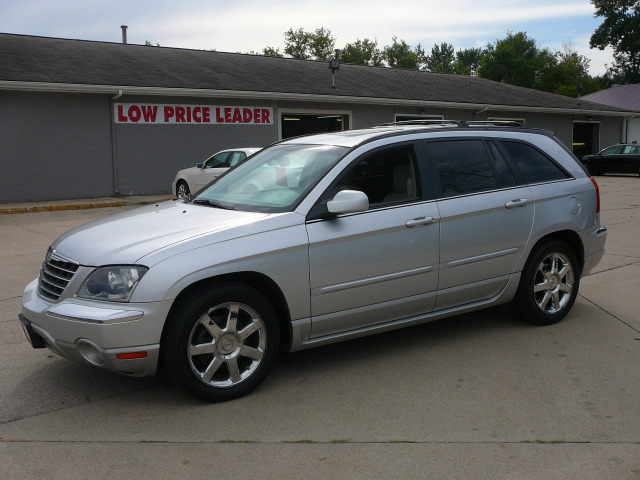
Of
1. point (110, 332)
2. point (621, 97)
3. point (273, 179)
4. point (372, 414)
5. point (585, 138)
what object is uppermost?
point (621, 97)

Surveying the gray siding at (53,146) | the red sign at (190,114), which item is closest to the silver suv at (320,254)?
the gray siding at (53,146)

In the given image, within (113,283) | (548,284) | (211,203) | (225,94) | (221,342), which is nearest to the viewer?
(113,283)

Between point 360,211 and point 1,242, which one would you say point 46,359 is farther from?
point 1,242

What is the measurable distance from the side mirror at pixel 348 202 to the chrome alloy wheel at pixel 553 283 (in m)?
2.01

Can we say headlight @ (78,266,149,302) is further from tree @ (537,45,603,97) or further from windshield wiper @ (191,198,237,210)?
tree @ (537,45,603,97)

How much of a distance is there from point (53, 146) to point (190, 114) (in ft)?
13.9

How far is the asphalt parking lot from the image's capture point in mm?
3447

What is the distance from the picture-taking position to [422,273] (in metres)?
4.97

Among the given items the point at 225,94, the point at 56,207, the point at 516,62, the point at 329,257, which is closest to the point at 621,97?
the point at 516,62

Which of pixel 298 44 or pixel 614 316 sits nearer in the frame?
pixel 614 316

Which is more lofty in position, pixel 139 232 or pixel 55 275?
pixel 139 232

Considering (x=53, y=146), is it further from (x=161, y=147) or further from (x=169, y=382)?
(x=169, y=382)

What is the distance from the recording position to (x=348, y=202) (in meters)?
4.49

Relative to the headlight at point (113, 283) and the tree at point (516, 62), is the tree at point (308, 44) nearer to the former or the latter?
the tree at point (516, 62)
